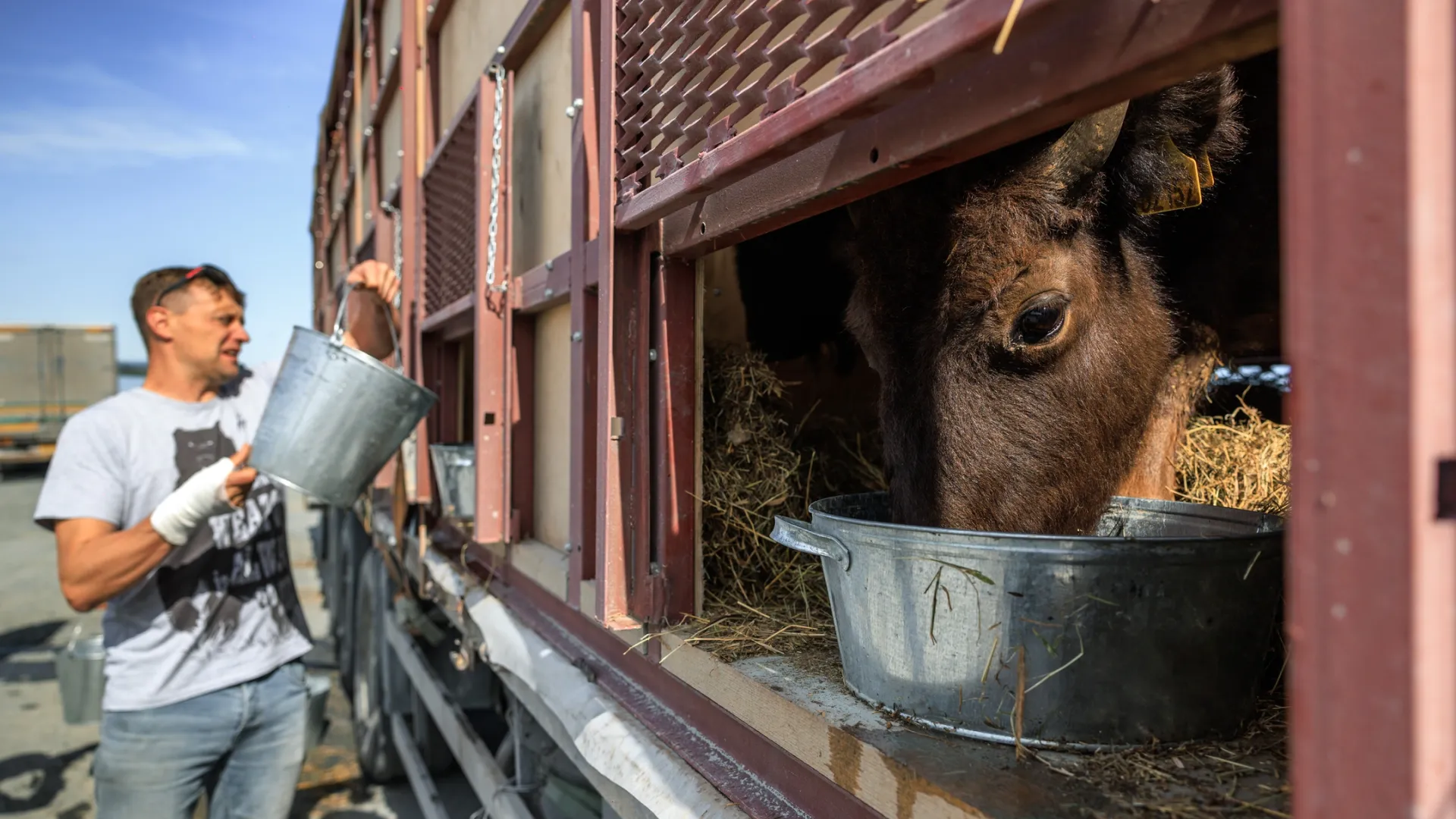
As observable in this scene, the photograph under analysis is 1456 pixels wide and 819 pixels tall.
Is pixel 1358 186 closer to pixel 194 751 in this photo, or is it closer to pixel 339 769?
pixel 194 751

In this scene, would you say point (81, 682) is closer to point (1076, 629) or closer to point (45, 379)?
point (1076, 629)

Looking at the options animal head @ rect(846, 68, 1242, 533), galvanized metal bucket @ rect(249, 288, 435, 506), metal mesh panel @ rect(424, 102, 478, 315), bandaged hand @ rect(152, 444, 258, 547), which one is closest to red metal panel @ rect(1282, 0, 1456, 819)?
animal head @ rect(846, 68, 1242, 533)

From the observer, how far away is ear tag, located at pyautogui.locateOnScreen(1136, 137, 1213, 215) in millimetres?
1812

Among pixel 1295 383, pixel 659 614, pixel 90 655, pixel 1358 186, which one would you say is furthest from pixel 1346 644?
pixel 90 655

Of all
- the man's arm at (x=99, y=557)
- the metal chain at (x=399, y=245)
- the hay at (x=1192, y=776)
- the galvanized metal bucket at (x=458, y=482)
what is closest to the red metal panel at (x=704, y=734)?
the hay at (x=1192, y=776)

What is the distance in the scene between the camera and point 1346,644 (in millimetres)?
520

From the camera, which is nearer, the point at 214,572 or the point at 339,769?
the point at 214,572

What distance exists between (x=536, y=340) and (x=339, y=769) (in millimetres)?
4098

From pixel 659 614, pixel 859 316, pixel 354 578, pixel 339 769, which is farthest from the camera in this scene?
pixel 354 578

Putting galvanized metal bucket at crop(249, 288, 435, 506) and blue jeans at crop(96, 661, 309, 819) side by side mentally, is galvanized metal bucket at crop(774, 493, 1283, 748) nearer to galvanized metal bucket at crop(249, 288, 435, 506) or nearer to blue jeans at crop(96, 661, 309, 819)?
galvanized metal bucket at crop(249, 288, 435, 506)

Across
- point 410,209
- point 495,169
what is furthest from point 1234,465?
point 410,209

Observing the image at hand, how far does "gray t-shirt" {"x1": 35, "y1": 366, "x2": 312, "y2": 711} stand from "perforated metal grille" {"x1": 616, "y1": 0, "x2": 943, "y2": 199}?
2078 millimetres

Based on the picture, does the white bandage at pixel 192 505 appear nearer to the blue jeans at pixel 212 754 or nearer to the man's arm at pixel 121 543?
the man's arm at pixel 121 543

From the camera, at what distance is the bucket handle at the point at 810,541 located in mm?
1319
